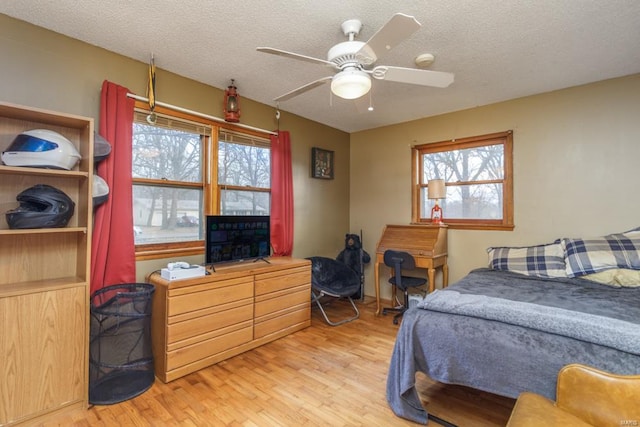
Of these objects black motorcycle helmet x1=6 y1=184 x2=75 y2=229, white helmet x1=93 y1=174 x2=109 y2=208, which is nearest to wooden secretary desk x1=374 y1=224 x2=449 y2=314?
white helmet x1=93 y1=174 x2=109 y2=208

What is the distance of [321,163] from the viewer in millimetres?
4250

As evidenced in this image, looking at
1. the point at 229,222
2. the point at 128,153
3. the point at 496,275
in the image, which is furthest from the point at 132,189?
the point at 496,275

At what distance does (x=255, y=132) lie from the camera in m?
3.44

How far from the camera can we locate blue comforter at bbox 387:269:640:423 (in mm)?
1399

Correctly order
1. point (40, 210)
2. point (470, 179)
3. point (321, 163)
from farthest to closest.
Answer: point (321, 163) < point (470, 179) < point (40, 210)

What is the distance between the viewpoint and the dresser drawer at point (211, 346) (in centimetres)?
224

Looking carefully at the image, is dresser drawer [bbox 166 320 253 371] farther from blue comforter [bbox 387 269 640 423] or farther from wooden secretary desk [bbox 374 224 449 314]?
wooden secretary desk [bbox 374 224 449 314]

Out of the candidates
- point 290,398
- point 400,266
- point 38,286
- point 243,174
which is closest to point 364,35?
point 243,174

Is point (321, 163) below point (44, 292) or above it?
above

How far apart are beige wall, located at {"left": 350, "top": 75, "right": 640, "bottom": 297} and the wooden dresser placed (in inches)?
78.5

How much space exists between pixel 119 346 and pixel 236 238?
1206 mm

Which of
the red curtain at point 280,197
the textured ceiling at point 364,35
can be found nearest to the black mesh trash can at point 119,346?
the red curtain at point 280,197

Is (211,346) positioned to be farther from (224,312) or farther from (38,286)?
(38,286)

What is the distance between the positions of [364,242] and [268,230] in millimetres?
1832
